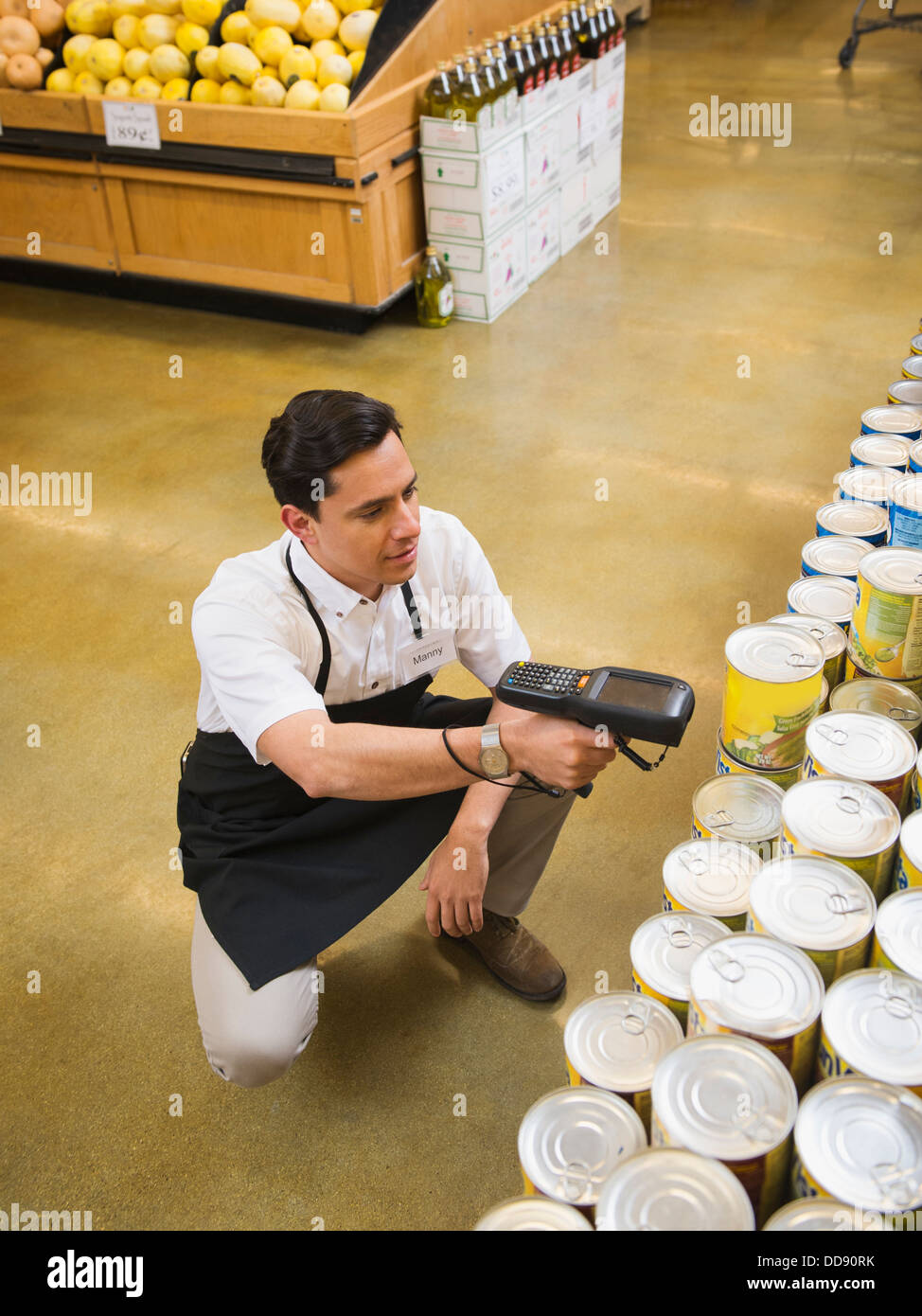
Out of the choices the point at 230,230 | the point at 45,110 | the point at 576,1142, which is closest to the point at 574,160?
the point at 230,230

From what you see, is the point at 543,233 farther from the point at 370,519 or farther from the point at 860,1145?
the point at 860,1145

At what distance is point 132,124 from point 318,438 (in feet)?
12.0

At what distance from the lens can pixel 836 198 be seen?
223 inches

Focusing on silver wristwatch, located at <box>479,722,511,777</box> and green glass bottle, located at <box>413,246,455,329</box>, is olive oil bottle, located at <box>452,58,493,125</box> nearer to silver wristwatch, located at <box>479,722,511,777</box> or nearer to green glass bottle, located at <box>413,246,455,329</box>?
green glass bottle, located at <box>413,246,455,329</box>

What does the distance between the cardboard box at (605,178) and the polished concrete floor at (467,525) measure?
0.30 feet

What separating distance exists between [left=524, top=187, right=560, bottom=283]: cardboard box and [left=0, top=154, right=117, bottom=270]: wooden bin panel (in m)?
1.91

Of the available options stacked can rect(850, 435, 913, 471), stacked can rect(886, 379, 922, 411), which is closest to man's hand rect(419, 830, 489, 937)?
stacked can rect(850, 435, 913, 471)

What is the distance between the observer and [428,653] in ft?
6.36

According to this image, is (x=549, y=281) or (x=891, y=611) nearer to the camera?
(x=891, y=611)

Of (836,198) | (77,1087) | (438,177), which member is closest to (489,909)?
(77,1087)

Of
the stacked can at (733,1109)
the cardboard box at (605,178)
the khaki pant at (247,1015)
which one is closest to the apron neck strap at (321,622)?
the khaki pant at (247,1015)

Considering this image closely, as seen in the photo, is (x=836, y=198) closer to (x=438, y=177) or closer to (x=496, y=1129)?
(x=438, y=177)

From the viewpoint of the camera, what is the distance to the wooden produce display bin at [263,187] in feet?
13.9
